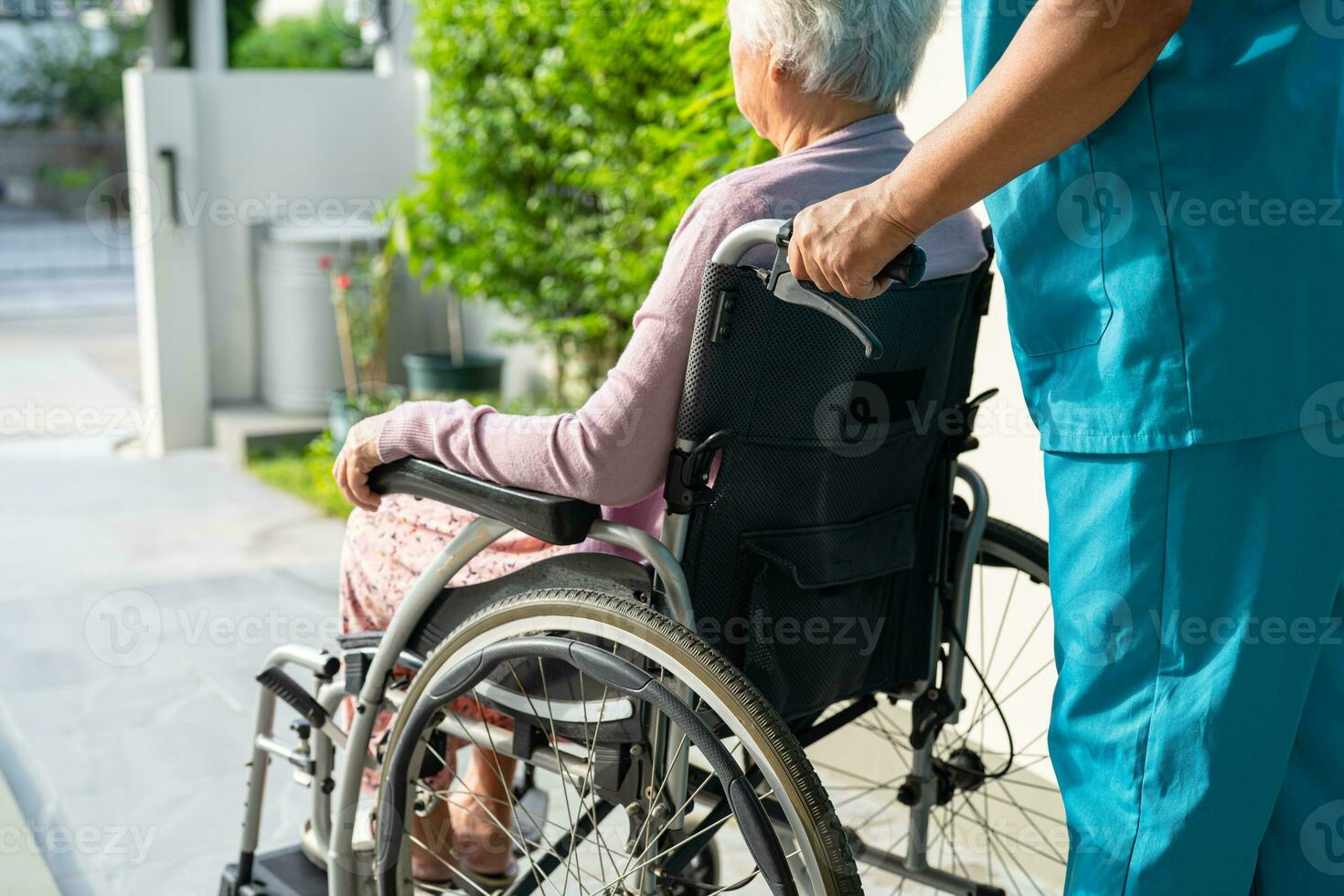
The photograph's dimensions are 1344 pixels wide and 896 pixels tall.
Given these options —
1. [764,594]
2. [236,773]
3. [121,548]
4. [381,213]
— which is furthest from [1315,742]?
[381,213]

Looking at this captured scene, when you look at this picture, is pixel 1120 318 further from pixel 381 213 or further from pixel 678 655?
pixel 381 213

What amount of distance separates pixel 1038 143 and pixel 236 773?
2118mm

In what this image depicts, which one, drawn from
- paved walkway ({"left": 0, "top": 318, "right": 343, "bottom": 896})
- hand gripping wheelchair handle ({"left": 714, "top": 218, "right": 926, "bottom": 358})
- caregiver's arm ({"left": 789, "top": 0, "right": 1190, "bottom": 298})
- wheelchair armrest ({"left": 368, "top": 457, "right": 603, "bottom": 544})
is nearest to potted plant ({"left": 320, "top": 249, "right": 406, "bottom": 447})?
paved walkway ({"left": 0, "top": 318, "right": 343, "bottom": 896})

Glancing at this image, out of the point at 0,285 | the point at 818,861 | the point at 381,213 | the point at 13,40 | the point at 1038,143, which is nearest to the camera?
the point at 1038,143

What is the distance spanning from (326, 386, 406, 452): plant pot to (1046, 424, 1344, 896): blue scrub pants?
4.04m

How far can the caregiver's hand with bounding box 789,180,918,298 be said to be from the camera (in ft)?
3.95

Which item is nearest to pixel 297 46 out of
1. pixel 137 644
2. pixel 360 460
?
pixel 137 644

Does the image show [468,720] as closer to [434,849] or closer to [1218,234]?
[434,849]

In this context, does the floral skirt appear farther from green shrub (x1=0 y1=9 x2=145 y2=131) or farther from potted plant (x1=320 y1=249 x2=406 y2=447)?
green shrub (x1=0 y1=9 x2=145 y2=131)

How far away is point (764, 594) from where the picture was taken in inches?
57.8

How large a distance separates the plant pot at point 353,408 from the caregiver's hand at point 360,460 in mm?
3478

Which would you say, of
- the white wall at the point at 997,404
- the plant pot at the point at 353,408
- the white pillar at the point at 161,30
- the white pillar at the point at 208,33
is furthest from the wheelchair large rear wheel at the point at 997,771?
the white pillar at the point at 161,30

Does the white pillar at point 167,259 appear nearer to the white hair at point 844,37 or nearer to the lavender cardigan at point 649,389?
the lavender cardigan at point 649,389

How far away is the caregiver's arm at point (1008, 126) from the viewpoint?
108 centimetres
